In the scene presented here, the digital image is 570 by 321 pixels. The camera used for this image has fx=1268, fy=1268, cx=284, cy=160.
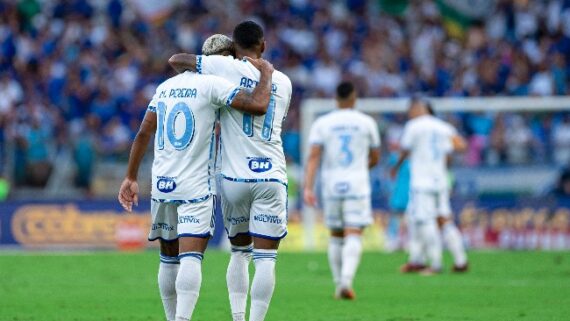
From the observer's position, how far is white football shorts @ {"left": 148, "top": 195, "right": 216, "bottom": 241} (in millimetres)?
9602

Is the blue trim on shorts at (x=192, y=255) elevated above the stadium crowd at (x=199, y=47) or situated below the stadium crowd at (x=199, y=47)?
below

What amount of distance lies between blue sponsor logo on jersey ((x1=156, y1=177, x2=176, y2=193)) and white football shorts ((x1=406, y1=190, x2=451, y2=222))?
9616mm

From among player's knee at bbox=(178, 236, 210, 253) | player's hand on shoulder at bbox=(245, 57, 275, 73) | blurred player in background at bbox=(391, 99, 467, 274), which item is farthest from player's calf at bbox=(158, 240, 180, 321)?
blurred player in background at bbox=(391, 99, 467, 274)

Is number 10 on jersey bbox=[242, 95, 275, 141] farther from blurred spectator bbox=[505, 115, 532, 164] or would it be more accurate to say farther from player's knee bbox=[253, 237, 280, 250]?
blurred spectator bbox=[505, 115, 532, 164]

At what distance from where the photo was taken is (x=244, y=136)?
988 centimetres

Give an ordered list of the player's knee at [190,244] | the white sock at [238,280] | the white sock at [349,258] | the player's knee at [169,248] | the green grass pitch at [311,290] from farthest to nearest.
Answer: the white sock at [349,258] → the green grass pitch at [311,290] → the white sock at [238,280] → the player's knee at [169,248] → the player's knee at [190,244]

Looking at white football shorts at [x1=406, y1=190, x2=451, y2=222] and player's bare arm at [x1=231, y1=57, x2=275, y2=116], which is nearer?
player's bare arm at [x1=231, y1=57, x2=275, y2=116]

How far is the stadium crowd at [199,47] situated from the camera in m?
27.7

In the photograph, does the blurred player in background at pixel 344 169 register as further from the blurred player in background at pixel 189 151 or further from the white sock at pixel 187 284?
the white sock at pixel 187 284

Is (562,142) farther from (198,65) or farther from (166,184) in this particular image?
(166,184)

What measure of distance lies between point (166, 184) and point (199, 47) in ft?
67.4

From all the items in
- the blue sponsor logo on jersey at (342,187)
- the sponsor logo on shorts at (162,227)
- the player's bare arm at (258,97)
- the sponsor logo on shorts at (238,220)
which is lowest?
the sponsor logo on shorts at (162,227)

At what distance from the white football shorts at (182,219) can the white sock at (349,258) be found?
184 inches

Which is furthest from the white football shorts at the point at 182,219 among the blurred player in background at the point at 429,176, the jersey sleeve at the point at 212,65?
the blurred player in background at the point at 429,176
